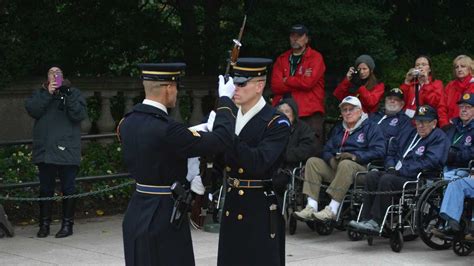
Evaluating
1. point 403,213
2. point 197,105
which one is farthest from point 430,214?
point 197,105

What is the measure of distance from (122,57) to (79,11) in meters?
1.04

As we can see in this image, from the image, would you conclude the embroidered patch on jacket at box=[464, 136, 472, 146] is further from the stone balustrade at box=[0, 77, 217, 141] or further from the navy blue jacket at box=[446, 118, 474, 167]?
the stone balustrade at box=[0, 77, 217, 141]

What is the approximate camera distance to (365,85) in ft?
40.7

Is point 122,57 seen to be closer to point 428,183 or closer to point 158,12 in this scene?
point 158,12

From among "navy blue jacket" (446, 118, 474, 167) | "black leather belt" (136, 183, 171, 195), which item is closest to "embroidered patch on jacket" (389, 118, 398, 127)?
"navy blue jacket" (446, 118, 474, 167)

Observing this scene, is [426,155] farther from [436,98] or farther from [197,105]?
[197,105]

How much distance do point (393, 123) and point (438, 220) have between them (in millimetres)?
1467

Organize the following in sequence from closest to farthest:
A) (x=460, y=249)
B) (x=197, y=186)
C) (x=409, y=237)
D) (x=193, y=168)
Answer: (x=197, y=186)
(x=193, y=168)
(x=460, y=249)
(x=409, y=237)

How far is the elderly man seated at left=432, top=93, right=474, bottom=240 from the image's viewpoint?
10.4m

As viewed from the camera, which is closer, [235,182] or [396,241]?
[235,182]

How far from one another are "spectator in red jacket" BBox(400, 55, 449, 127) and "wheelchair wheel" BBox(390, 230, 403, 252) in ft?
5.04

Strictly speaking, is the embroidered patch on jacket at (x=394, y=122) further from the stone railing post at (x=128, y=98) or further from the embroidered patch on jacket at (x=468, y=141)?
the stone railing post at (x=128, y=98)

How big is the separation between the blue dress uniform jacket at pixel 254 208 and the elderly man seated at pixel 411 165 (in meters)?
3.37

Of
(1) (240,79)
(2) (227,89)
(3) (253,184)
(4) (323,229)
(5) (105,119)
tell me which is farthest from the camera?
(5) (105,119)
